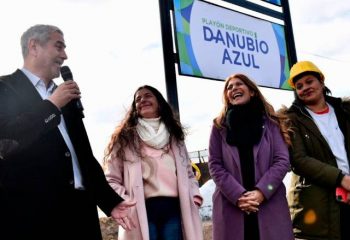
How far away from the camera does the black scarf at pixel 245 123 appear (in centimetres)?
315

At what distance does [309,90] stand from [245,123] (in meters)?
0.66

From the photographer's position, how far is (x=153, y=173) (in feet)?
10.3

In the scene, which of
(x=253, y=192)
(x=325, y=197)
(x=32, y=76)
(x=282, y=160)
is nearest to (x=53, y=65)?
(x=32, y=76)

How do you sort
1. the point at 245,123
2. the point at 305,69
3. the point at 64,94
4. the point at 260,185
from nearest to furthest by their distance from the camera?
the point at 64,94, the point at 260,185, the point at 245,123, the point at 305,69

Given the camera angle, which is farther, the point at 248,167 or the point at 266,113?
the point at 266,113

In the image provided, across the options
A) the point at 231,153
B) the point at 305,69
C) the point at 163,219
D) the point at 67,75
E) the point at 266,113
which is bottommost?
the point at 163,219

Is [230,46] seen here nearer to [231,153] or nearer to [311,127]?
[311,127]

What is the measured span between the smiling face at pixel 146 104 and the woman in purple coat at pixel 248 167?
0.51m

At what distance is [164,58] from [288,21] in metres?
2.91

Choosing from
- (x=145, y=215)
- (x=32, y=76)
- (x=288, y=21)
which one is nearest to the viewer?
(x=32, y=76)

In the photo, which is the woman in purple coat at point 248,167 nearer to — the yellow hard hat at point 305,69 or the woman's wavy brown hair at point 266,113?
the woman's wavy brown hair at point 266,113

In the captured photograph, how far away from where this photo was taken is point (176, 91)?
14.8 feet

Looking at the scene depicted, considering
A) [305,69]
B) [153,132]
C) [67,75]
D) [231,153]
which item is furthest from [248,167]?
[67,75]

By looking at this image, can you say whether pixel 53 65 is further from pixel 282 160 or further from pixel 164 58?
pixel 164 58
